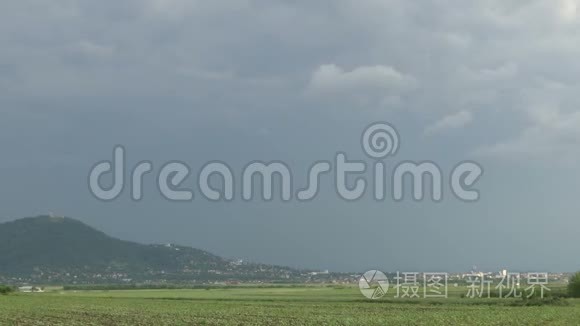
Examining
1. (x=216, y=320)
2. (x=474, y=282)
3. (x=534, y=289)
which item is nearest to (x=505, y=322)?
(x=216, y=320)

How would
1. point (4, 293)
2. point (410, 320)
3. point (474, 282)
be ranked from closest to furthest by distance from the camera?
point (410, 320) < point (4, 293) < point (474, 282)

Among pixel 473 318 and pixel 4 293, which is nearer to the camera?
pixel 473 318

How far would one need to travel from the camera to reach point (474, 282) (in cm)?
12000

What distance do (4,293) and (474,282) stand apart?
253ft

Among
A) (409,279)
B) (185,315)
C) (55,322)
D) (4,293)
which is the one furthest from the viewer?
(4,293)

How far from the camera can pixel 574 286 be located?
102062 millimetres

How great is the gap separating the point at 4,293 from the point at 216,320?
75110 millimetres

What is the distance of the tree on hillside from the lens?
100 m

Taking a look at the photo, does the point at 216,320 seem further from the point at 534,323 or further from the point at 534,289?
the point at 534,289

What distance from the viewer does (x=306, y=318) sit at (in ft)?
167

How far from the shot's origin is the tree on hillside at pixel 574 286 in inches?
3939

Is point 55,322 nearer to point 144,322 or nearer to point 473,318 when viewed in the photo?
point 144,322

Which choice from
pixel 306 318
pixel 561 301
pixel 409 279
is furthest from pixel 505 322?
pixel 409 279

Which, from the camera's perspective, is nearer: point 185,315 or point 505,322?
point 505,322
